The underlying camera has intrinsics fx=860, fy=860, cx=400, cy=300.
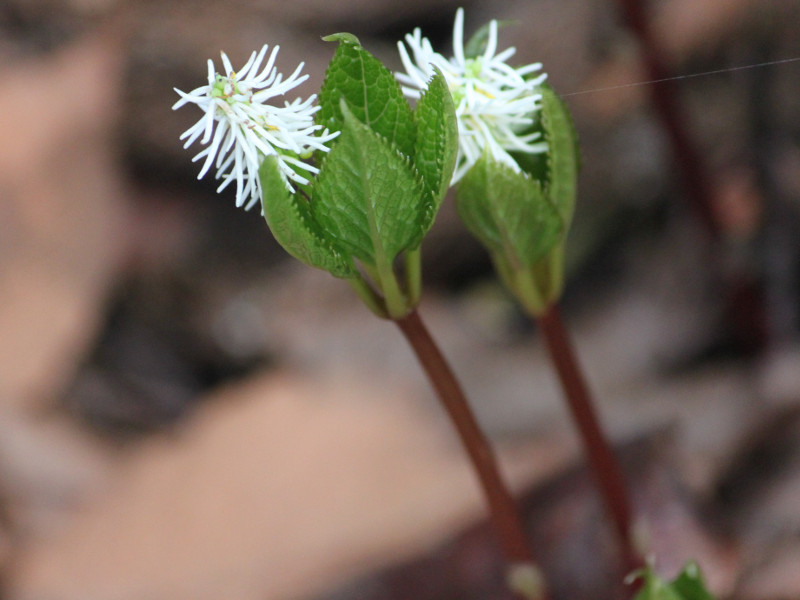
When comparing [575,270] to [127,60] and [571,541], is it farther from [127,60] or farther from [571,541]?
[127,60]

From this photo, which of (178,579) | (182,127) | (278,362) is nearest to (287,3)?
(182,127)

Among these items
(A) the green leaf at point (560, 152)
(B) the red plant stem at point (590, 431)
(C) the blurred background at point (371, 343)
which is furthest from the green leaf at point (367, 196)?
(C) the blurred background at point (371, 343)

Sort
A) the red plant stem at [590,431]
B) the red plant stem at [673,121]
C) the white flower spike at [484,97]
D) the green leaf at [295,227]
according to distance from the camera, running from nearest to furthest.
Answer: the green leaf at [295,227]
the white flower spike at [484,97]
the red plant stem at [590,431]
the red plant stem at [673,121]

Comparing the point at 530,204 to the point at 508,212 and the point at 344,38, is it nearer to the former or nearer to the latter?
the point at 508,212

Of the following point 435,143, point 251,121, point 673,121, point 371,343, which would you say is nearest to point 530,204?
point 435,143

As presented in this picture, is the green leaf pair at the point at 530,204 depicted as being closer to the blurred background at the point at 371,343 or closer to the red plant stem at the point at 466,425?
the red plant stem at the point at 466,425

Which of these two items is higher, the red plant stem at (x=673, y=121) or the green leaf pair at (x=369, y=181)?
the green leaf pair at (x=369, y=181)
